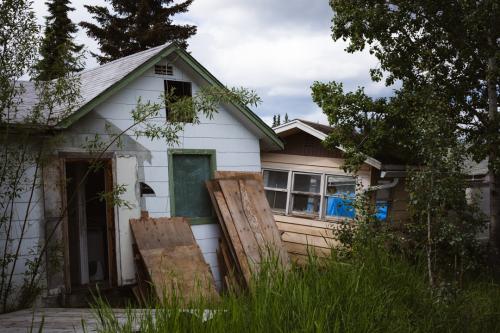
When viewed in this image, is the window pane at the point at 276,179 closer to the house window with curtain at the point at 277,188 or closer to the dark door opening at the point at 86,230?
the house window with curtain at the point at 277,188

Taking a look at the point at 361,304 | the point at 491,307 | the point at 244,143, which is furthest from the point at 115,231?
the point at 491,307

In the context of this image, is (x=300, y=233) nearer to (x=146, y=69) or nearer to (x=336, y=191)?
(x=336, y=191)

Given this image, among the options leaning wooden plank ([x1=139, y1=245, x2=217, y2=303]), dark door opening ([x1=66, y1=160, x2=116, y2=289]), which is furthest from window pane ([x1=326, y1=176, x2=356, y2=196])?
dark door opening ([x1=66, y1=160, x2=116, y2=289])

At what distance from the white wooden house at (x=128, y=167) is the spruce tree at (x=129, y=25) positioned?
52.2 feet

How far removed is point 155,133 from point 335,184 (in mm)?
6294

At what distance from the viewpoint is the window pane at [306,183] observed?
14.8 metres

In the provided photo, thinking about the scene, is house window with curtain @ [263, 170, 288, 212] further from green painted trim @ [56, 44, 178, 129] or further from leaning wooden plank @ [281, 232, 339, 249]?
green painted trim @ [56, 44, 178, 129]

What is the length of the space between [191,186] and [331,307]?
673 cm

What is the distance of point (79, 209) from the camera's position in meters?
11.6

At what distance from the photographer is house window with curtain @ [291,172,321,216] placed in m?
14.8

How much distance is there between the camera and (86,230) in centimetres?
1173

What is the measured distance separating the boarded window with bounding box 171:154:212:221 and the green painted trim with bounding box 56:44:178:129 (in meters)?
1.97

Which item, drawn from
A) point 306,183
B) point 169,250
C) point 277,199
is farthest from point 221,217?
point 277,199

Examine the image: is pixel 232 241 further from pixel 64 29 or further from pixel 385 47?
pixel 64 29
